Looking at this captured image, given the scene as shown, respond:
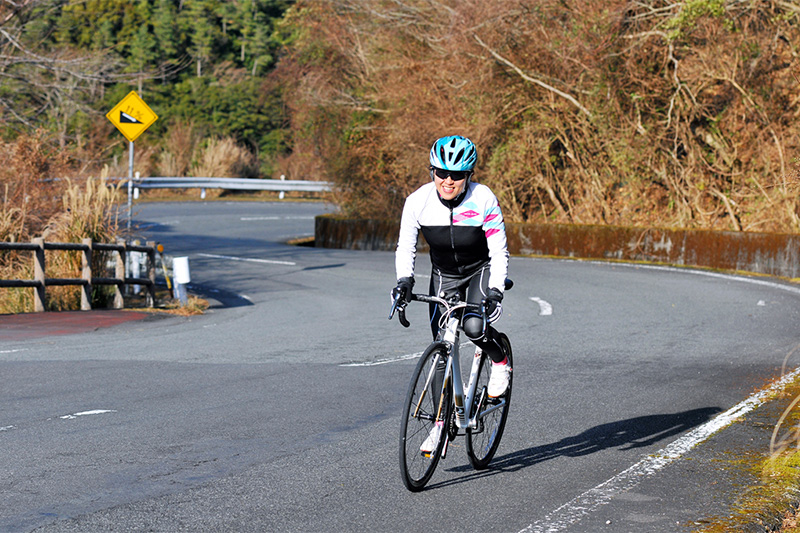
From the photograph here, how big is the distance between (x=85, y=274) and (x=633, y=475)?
1021cm

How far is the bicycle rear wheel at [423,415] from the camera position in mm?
5184

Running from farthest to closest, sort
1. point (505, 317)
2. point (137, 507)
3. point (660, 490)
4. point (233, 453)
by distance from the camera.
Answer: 1. point (505, 317)
2. point (233, 453)
3. point (660, 490)
4. point (137, 507)

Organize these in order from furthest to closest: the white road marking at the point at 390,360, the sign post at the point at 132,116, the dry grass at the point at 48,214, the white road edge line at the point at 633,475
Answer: the sign post at the point at 132,116 < the dry grass at the point at 48,214 < the white road marking at the point at 390,360 < the white road edge line at the point at 633,475

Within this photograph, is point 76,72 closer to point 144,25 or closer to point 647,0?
point 647,0

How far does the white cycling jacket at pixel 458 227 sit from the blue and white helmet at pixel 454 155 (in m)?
0.18

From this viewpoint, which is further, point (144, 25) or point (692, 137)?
point (144, 25)

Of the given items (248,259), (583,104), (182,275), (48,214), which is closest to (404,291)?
(182,275)

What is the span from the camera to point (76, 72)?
17.9 metres

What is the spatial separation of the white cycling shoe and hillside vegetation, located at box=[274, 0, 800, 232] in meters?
15.6

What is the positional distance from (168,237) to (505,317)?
14.7 m

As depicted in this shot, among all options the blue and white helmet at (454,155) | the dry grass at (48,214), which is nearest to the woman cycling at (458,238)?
the blue and white helmet at (454,155)

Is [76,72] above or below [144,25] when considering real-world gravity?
below

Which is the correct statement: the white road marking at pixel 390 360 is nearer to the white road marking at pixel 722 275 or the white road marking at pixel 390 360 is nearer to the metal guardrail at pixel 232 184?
the white road marking at pixel 722 275

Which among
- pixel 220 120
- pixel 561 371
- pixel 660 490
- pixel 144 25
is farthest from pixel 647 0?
pixel 144 25
